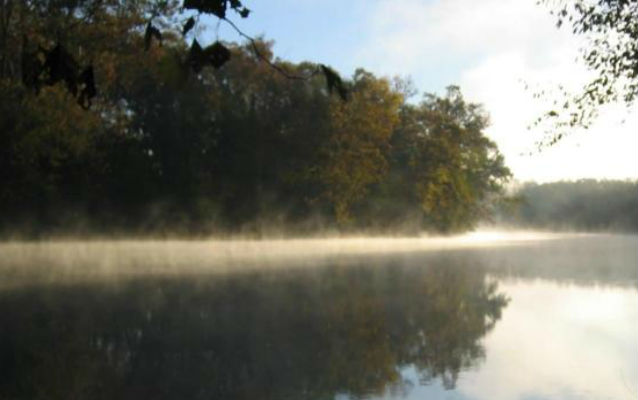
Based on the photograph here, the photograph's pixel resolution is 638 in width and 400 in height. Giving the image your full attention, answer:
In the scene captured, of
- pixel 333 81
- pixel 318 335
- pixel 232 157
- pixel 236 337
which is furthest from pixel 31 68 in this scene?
pixel 232 157

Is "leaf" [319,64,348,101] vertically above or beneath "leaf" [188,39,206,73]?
beneath

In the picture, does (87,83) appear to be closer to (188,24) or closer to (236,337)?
(188,24)

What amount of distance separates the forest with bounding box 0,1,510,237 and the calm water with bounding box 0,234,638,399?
13991 mm

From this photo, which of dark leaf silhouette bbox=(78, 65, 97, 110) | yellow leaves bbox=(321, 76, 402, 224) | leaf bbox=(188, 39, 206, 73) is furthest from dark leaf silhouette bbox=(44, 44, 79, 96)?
yellow leaves bbox=(321, 76, 402, 224)

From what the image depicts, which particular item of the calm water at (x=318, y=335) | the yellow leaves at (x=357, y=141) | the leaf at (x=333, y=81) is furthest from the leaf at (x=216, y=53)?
the yellow leaves at (x=357, y=141)

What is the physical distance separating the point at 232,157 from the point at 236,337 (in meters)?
35.7

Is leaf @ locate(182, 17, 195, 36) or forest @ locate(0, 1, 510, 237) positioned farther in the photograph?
forest @ locate(0, 1, 510, 237)

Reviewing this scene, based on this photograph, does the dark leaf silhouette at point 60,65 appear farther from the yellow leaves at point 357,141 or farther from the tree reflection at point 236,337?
the yellow leaves at point 357,141

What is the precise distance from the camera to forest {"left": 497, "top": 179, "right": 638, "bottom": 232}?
353ft

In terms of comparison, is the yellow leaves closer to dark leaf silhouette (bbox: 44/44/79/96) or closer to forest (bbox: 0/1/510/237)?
forest (bbox: 0/1/510/237)

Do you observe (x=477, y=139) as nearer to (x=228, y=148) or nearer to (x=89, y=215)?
(x=228, y=148)

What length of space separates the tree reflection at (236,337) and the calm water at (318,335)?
0.09ft

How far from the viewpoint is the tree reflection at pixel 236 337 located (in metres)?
8.09

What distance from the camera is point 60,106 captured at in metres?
31.8
